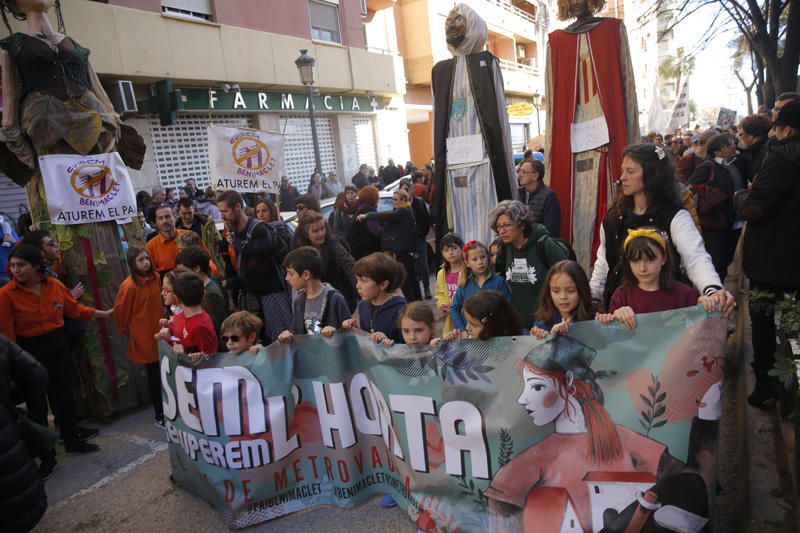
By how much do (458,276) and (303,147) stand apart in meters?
16.5

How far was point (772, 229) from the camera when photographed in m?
3.61

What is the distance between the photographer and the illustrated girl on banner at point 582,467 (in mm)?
2539

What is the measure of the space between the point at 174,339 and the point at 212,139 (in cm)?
329

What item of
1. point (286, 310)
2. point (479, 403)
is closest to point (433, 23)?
point (286, 310)

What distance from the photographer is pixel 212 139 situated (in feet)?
21.9

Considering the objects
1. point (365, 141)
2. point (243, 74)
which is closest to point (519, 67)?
point (365, 141)

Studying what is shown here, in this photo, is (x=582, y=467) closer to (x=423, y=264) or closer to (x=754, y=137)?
(x=754, y=137)

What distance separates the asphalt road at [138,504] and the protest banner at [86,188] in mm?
1933

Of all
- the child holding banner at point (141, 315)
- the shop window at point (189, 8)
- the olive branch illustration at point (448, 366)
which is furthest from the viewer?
the shop window at point (189, 8)

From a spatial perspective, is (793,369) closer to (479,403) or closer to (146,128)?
(479,403)

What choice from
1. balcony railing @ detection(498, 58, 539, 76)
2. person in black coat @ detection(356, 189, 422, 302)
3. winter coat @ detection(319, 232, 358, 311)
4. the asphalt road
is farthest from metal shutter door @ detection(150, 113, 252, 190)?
balcony railing @ detection(498, 58, 539, 76)

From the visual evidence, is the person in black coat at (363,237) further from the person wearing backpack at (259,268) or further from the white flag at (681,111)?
the white flag at (681,111)

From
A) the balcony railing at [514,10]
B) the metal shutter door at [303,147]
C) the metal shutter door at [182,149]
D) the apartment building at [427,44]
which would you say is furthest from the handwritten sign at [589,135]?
the balcony railing at [514,10]

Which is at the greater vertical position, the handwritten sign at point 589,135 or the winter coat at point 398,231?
the handwritten sign at point 589,135
